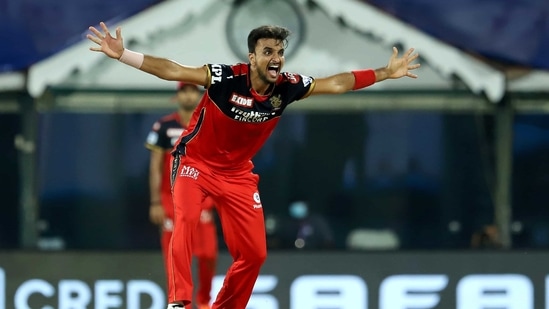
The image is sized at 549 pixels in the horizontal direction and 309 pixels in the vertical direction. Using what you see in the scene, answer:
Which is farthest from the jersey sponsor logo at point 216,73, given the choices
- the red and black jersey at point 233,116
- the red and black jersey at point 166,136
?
the red and black jersey at point 166,136

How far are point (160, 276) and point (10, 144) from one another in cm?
178

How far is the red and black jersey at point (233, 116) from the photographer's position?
7992mm

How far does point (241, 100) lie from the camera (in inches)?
315

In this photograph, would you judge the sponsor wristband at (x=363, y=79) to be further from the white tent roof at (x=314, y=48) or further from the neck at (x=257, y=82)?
the white tent roof at (x=314, y=48)

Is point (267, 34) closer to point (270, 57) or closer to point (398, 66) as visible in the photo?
point (270, 57)

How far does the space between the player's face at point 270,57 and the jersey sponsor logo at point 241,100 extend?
7.1 inches

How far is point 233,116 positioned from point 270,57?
1.43 ft

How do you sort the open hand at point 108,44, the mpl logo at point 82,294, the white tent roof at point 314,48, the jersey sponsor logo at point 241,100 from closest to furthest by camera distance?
the open hand at point 108,44
the jersey sponsor logo at point 241,100
the mpl logo at point 82,294
the white tent roof at point 314,48

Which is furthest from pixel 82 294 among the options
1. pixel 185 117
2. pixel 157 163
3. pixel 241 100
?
pixel 241 100

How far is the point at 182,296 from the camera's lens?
8008 mm

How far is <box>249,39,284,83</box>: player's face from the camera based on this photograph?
786 centimetres

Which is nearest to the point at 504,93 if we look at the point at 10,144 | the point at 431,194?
the point at 431,194

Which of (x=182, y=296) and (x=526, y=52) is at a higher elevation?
(x=526, y=52)

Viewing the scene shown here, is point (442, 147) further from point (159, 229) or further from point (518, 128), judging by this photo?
point (159, 229)
